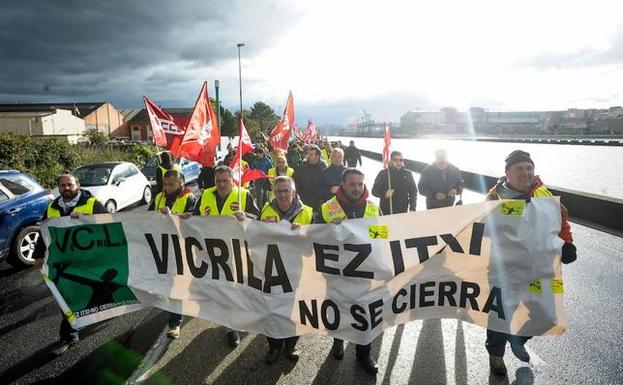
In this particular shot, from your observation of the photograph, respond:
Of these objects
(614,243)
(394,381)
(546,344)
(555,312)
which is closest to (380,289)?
(394,381)

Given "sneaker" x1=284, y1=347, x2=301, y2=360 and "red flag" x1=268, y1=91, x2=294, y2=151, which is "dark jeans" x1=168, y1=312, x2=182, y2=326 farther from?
"red flag" x1=268, y1=91, x2=294, y2=151

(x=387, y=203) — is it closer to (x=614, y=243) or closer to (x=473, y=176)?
(x=614, y=243)

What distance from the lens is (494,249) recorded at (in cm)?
348

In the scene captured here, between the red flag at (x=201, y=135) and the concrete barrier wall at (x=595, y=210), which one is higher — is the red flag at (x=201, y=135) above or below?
above

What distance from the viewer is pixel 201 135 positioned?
546 cm

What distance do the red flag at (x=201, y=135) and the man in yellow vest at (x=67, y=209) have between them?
1.27 metres

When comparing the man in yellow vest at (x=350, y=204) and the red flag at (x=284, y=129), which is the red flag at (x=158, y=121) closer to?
the man in yellow vest at (x=350, y=204)

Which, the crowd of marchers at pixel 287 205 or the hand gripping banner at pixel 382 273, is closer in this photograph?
the hand gripping banner at pixel 382 273

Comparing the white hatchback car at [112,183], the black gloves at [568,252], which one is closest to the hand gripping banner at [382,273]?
the black gloves at [568,252]

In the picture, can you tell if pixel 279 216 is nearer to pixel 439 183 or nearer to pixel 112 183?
pixel 439 183

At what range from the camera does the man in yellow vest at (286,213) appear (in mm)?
3881

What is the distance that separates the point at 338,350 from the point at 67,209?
3336 mm

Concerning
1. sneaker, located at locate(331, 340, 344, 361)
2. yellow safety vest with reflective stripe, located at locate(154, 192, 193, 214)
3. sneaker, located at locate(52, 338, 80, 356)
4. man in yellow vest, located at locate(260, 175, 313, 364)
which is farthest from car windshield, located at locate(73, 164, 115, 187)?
sneaker, located at locate(331, 340, 344, 361)

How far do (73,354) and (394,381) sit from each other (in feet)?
10.7
